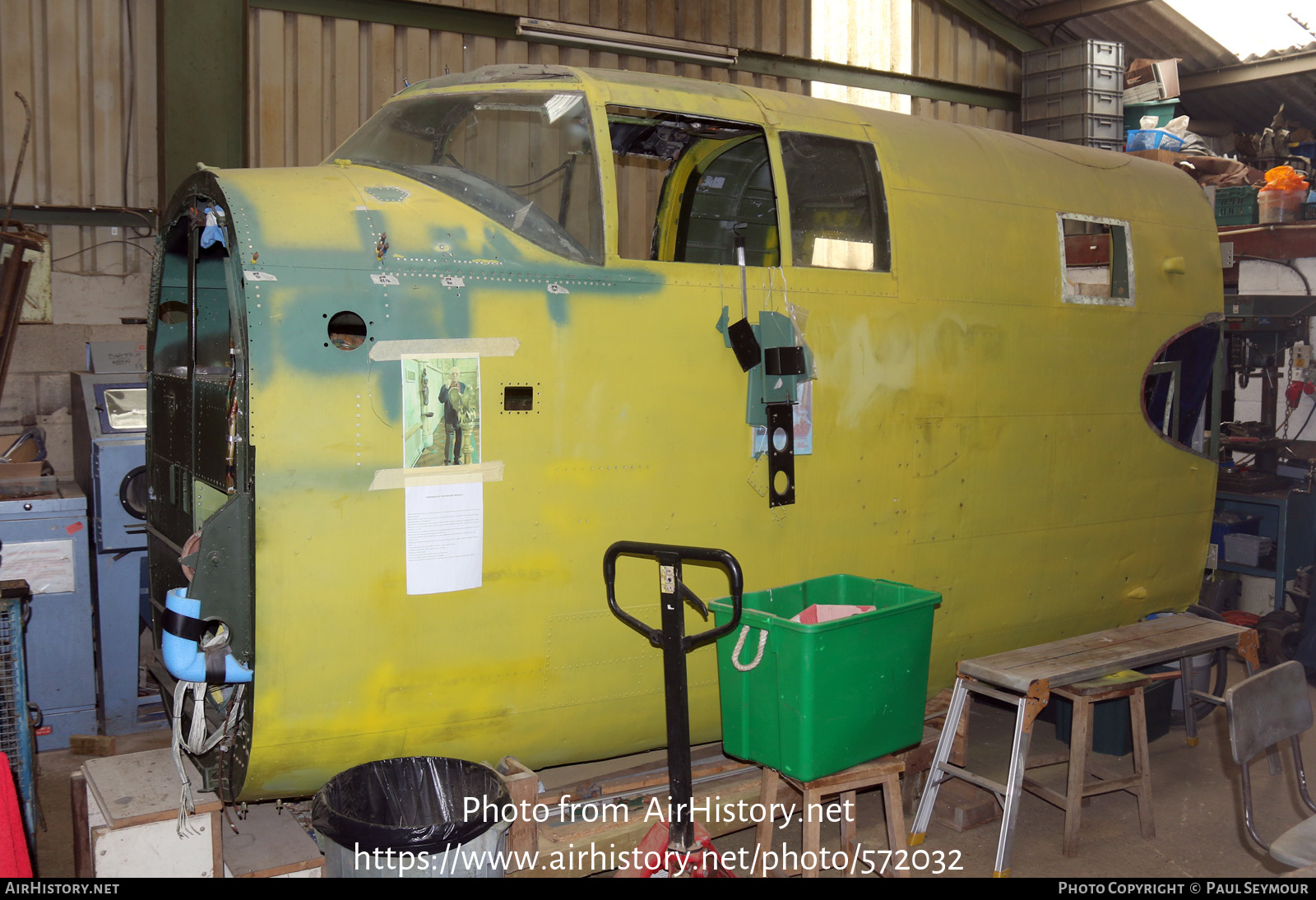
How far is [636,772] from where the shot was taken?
3.88 metres

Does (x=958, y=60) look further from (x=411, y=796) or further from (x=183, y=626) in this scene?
(x=183, y=626)

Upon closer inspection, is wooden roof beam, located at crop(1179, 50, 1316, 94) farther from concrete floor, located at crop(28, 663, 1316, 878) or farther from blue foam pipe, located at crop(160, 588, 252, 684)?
blue foam pipe, located at crop(160, 588, 252, 684)

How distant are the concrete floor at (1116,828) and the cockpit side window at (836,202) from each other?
242 cm

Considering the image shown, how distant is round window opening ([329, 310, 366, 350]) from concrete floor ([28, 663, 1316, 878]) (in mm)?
2571

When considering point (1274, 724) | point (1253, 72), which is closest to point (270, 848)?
point (1274, 724)

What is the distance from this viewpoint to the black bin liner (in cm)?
293

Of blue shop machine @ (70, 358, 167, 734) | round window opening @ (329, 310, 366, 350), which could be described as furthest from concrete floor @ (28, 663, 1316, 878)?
round window opening @ (329, 310, 366, 350)

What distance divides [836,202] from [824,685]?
1947 millimetres

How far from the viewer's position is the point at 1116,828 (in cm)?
440

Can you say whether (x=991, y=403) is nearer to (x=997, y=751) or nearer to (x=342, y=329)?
(x=997, y=751)

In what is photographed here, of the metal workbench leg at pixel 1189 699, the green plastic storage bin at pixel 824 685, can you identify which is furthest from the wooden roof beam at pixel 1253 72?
the green plastic storage bin at pixel 824 685

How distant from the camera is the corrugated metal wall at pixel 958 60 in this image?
11.0 meters

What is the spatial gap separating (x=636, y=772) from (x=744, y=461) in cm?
127

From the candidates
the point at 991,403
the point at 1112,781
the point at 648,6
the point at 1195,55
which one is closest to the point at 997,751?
the point at 1112,781
